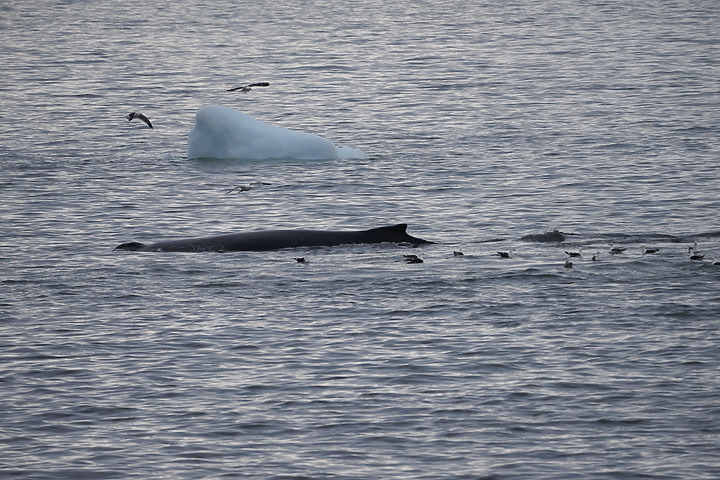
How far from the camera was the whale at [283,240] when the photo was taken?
21.5 m

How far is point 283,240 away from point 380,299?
3.43 meters

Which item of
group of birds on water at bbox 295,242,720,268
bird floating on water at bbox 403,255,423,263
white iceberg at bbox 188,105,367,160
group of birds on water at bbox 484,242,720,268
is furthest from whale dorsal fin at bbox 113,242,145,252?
white iceberg at bbox 188,105,367,160

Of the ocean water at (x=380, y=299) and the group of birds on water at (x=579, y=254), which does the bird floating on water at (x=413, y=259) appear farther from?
the ocean water at (x=380, y=299)

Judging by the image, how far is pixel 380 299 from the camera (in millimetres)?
18656

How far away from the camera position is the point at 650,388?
14.9 metres

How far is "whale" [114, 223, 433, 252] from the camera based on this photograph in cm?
2148

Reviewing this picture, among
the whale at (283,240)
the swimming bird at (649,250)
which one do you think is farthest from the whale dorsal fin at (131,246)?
the swimming bird at (649,250)

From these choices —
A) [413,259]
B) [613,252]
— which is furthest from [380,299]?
[613,252]

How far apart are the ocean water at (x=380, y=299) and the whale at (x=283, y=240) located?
332 millimetres

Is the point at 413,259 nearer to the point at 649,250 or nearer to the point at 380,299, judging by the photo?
the point at 380,299

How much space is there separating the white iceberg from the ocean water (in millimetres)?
368

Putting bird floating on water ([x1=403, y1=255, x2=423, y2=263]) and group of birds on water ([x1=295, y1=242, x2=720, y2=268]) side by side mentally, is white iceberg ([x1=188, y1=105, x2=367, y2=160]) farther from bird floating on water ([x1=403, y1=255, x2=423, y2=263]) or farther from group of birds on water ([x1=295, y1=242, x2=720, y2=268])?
bird floating on water ([x1=403, y1=255, x2=423, y2=263])

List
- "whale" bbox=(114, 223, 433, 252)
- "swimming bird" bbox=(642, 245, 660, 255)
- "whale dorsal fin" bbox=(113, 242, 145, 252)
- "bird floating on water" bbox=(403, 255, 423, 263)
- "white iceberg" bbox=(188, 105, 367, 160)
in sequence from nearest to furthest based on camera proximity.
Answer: "bird floating on water" bbox=(403, 255, 423, 263)
"swimming bird" bbox=(642, 245, 660, 255)
"whale" bbox=(114, 223, 433, 252)
"whale dorsal fin" bbox=(113, 242, 145, 252)
"white iceberg" bbox=(188, 105, 367, 160)

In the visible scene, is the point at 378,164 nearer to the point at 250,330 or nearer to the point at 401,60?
the point at 250,330
